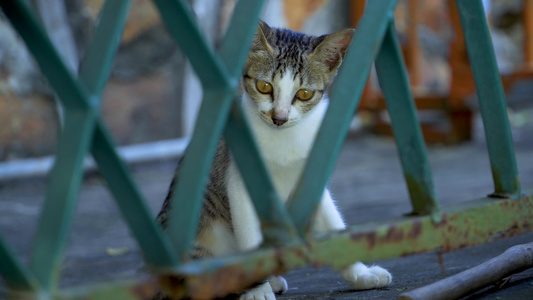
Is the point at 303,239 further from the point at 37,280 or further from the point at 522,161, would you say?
the point at 522,161

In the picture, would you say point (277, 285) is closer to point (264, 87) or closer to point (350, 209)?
point (264, 87)

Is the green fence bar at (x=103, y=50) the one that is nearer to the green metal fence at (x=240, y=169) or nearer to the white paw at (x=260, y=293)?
the green metal fence at (x=240, y=169)

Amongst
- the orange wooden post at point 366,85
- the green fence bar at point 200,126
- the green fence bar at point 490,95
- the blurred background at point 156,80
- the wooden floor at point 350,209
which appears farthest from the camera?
the orange wooden post at point 366,85

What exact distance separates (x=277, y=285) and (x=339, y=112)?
84 cm

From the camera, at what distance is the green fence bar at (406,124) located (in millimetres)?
1473

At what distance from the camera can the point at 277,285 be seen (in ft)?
6.69

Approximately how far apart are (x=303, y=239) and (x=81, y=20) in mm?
4131

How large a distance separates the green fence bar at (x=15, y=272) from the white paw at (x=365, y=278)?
1104 millimetres

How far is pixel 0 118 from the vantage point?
4699mm

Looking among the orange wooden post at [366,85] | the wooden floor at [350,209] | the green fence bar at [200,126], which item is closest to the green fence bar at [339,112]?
the green fence bar at [200,126]

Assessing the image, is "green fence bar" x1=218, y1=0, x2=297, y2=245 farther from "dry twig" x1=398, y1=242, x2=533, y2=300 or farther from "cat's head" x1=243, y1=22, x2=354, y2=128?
"cat's head" x1=243, y1=22, x2=354, y2=128

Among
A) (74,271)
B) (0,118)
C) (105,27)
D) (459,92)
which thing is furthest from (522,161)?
(105,27)

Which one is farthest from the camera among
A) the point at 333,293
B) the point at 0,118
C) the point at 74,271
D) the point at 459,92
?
the point at 459,92

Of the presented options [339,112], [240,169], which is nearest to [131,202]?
[240,169]
